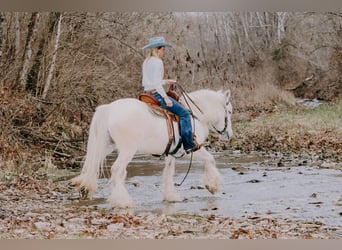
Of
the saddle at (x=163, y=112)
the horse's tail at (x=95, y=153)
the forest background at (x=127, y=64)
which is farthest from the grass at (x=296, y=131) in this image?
the horse's tail at (x=95, y=153)

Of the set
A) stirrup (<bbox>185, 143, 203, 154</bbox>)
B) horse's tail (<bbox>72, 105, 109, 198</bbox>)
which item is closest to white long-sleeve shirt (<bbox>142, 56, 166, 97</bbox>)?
horse's tail (<bbox>72, 105, 109, 198</bbox>)

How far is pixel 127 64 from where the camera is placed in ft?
15.1

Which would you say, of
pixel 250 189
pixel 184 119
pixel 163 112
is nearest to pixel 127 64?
pixel 163 112

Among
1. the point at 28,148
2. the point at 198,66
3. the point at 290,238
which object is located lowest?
the point at 290,238

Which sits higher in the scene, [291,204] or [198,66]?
[198,66]

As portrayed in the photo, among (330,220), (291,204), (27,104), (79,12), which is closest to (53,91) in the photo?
(27,104)

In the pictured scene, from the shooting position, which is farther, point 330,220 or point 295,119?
point 295,119

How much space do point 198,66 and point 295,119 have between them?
0.82m

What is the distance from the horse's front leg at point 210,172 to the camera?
14.7 feet

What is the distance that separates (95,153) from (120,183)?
10.8 inches

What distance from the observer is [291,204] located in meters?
4.41

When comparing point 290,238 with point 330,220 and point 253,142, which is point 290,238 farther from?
A: point 253,142

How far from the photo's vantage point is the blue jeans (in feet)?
14.5

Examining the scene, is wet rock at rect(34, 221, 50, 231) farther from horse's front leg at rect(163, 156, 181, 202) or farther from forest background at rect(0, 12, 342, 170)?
horse's front leg at rect(163, 156, 181, 202)
